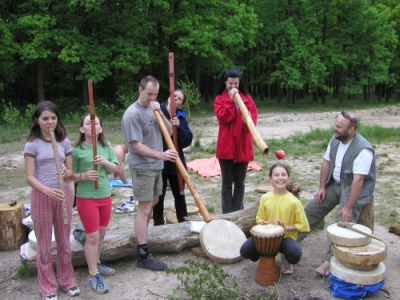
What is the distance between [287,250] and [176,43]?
25.0 metres

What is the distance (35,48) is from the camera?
22250mm

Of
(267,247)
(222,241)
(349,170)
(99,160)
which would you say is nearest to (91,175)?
(99,160)

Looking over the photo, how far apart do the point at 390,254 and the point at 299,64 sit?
27.5 metres

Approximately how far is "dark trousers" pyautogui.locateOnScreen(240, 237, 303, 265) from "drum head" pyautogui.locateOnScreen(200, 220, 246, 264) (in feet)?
1.27

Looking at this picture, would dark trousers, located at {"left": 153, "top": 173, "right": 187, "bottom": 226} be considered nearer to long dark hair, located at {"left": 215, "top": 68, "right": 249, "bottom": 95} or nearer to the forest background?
long dark hair, located at {"left": 215, "top": 68, "right": 249, "bottom": 95}

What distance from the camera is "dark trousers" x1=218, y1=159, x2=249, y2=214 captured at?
501cm

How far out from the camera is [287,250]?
3.79 m

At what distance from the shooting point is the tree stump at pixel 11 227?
4.79m

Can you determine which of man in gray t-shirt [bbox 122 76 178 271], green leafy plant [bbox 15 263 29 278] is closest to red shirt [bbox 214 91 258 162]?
man in gray t-shirt [bbox 122 76 178 271]

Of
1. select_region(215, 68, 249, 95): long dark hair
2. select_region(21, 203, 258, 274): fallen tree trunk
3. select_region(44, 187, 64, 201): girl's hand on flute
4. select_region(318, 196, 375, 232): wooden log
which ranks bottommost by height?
select_region(21, 203, 258, 274): fallen tree trunk

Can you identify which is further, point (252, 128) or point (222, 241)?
point (222, 241)

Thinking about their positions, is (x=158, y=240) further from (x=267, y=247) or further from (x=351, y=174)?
(x=351, y=174)

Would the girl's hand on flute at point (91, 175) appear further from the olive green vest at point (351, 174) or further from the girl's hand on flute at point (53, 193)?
the olive green vest at point (351, 174)

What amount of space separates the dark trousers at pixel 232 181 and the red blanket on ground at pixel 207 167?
3404 mm
